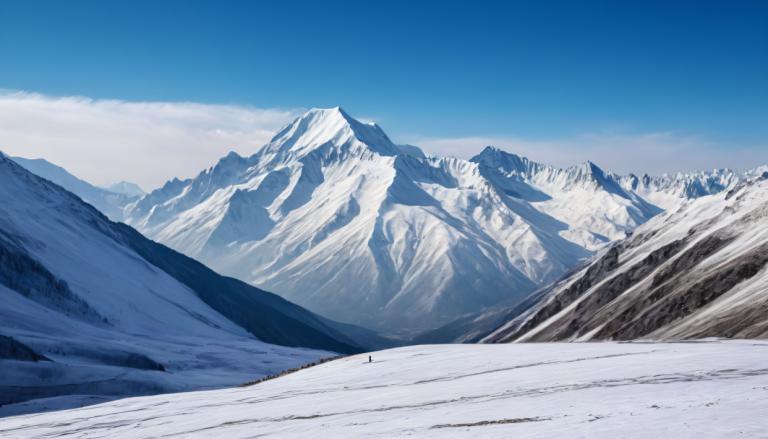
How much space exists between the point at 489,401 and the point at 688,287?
100053 mm

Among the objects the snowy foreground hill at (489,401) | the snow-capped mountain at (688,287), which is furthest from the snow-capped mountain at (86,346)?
the snow-capped mountain at (688,287)

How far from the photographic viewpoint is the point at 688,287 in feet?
390

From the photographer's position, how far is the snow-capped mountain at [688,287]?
9581cm

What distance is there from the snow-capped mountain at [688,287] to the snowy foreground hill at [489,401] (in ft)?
138

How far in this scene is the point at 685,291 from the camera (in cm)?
11725

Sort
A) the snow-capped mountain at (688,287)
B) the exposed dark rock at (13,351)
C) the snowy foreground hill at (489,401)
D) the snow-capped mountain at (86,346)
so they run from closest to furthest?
1. the snowy foreground hill at (489,401)
2. the snow-capped mountain at (86,346)
3. the exposed dark rock at (13,351)
4. the snow-capped mountain at (688,287)

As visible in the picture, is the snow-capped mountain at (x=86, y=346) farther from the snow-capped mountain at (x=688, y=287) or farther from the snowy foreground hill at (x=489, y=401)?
the snow-capped mountain at (x=688, y=287)

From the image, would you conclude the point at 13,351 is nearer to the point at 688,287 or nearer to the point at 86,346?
the point at 86,346

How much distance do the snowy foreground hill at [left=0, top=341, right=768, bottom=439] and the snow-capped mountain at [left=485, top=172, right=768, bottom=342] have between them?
138 ft

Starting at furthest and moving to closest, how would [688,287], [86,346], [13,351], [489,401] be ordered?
1. [688,287]
2. [86,346]
3. [13,351]
4. [489,401]

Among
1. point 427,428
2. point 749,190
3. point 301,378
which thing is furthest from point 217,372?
point 749,190

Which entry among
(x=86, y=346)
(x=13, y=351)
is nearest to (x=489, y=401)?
(x=13, y=351)

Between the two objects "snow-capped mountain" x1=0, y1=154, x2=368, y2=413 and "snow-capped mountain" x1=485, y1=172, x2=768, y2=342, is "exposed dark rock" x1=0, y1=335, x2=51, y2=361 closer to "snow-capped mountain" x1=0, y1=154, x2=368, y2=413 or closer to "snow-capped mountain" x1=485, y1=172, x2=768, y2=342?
"snow-capped mountain" x1=0, y1=154, x2=368, y2=413

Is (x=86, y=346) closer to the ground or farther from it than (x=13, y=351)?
closer to the ground
